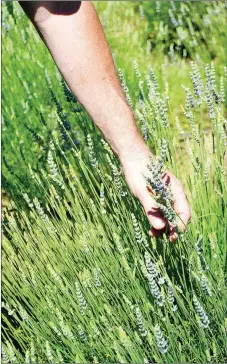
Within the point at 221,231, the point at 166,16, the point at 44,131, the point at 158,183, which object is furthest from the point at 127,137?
the point at 166,16

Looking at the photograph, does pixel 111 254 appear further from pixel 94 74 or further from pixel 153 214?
pixel 94 74

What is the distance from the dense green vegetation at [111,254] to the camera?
163 centimetres

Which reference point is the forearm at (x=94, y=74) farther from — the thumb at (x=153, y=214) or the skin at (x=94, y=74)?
the thumb at (x=153, y=214)

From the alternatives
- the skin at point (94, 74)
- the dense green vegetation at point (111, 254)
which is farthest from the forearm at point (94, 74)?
the dense green vegetation at point (111, 254)

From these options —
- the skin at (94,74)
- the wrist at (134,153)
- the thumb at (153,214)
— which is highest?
the skin at (94,74)

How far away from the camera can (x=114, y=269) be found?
188cm

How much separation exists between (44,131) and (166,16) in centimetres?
218

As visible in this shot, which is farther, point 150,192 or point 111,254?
point 111,254

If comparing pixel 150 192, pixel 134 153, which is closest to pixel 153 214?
pixel 150 192

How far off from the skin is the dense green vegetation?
0.41 ft

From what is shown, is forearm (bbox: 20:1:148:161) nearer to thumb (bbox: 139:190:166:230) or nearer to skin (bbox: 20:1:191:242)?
skin (bbox: 20:1:191:242)

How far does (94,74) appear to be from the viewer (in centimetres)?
164

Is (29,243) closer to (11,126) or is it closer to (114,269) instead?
(114,269)

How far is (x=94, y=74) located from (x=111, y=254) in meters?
0.54
